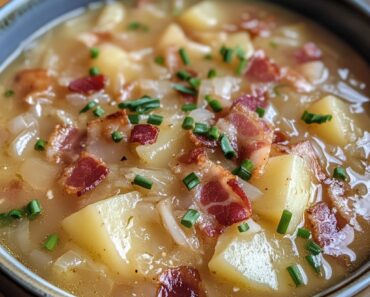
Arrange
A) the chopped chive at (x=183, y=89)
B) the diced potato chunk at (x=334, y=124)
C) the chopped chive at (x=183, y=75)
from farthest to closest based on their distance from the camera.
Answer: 1. the chopped chive at (x=183, y=75)
2. the chopped chive at (x=183, y=89)
3. the diced potato chunk at (x=334, y=124)

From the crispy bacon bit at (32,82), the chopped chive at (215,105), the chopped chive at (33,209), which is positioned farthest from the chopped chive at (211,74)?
the chopped chive at (33,209)

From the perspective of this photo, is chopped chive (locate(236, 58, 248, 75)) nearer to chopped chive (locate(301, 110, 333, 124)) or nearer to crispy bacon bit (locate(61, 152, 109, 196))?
chopped chive (locate(301, 110, 333, 124))

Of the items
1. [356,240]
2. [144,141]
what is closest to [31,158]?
[144,141]

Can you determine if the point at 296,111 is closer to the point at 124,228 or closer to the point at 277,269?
the point at 277,269

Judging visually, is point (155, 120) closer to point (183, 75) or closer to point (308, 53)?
point (183, 75)

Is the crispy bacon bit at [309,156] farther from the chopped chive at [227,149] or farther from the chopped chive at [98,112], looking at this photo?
the chopped chive at [98,112]

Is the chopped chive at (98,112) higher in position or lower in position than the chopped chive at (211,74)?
lower
